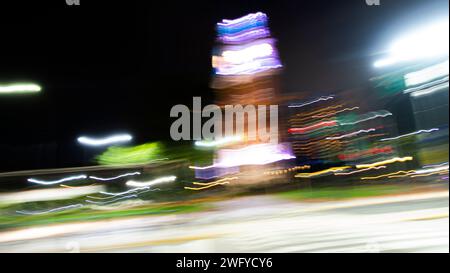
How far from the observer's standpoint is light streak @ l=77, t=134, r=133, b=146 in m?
2.53

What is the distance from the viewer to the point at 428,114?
248cm

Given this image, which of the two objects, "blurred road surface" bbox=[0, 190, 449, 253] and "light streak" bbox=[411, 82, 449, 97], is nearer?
"blurred road surface" bbox=[0, 190, 449, 253]

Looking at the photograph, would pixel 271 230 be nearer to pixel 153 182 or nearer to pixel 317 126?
A: pixel 153 182

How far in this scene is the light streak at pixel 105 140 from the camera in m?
2.53

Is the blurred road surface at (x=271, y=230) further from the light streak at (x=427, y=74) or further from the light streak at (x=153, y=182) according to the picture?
the light streak at (x=427, y=74)

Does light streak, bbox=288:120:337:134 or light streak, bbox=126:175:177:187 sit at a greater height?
light streak, bbox=288:120:337:134

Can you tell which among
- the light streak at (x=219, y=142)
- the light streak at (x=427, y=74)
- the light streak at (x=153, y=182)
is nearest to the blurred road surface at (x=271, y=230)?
the light streak at (x=153, y=182)

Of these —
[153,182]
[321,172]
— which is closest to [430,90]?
[321,172]

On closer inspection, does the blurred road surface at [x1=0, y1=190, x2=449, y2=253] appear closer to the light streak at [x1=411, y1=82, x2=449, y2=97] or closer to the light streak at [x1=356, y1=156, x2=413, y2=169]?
the light streak at [x1=356, y1=156, x2=413, y2=169]

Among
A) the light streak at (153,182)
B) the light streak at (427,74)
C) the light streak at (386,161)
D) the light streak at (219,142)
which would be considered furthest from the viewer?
the light streak at (386,161)

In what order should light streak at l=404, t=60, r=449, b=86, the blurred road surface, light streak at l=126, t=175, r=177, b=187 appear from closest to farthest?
1. the blurred road surface
2. light streak at l=404, t=60, r=449, b=86
3. light streak at l=126, t=175, r=177, b=187

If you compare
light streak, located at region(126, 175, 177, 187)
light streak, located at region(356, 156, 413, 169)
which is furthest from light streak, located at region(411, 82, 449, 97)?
light streak, located at region(126, 175, 177, 187)

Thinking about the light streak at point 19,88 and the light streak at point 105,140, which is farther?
the light streak at point 105,140
